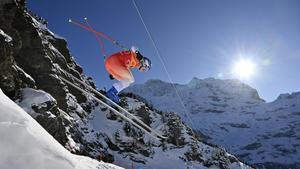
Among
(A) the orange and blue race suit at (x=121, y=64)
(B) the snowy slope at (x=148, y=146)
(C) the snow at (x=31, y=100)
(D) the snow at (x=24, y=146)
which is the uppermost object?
(B) the snowy slope at (x=148, y=146)

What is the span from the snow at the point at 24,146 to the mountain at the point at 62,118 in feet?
0.04

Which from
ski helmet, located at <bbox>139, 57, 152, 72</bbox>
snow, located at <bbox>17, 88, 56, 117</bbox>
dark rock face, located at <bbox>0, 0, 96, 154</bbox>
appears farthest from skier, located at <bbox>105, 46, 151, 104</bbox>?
snow, located at <bbox>17, 88, 56, 117</bbox>

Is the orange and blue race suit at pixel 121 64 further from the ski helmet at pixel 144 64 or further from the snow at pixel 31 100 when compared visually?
the snow at pixel 31 100

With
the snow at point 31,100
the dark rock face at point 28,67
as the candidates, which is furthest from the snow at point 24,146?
the snow at point 31,100

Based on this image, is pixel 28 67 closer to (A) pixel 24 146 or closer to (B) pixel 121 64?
(B) pixel 121 64

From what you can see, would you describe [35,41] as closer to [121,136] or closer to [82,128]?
[82,128]

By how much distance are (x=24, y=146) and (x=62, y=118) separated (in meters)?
24.8

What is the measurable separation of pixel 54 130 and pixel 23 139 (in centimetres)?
1906

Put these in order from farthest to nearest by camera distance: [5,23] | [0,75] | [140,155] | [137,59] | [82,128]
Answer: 1. [140,155]
2. [82,128]
3. [5,23]
4. [0,75]
5. [137,59]

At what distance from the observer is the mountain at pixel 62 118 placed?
16.9ft

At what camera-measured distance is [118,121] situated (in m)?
61.9

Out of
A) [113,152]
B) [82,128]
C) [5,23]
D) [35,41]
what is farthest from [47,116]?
[113,152]

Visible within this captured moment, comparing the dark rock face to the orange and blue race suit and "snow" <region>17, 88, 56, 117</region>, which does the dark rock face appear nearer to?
"snow" <region>17, 88, 56, 117</region>

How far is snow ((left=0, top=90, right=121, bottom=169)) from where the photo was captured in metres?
3.91
